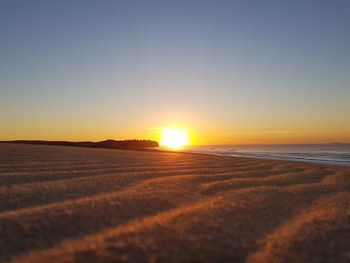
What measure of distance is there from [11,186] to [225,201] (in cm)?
145

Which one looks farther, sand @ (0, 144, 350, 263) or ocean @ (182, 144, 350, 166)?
ocean @ (182, 144, 350, 166)

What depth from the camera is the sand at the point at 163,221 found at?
1.67m

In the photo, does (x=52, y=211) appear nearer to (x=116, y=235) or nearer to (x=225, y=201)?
(x=116, y=235)

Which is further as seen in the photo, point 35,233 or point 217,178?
point 217,178

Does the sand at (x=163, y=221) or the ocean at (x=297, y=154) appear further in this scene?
the ocean at (x=297, y=154)

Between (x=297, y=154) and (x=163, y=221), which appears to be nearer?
(x=163, y=221)

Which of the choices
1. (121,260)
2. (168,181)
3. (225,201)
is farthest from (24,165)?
(121,260)

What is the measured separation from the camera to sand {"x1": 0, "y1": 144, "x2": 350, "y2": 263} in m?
1.67

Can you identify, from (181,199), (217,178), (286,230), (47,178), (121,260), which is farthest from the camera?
(217,178)

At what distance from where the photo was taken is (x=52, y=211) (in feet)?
6.87

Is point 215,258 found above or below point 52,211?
below

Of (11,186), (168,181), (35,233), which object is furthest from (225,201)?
(11,186)

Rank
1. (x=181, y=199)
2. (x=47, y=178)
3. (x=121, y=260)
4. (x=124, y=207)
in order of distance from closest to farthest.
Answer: (x=121, y=260) → (x=124, y=207) → (x=181, y=199) → (x=47, y=178)

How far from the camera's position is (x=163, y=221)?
207 cm
